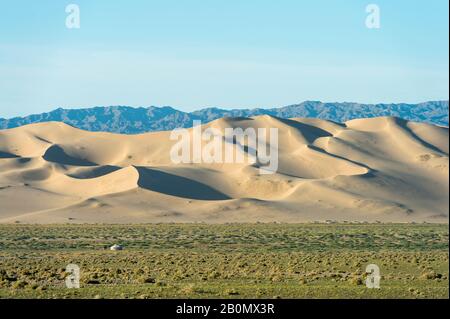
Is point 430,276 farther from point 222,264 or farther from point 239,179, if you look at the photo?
point 239,179

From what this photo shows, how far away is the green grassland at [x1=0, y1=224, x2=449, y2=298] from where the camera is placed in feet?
80.8

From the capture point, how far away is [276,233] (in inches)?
2601

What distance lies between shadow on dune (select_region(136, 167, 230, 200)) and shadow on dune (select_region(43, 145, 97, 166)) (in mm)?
24276

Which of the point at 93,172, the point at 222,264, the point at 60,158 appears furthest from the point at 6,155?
the point at 222,264

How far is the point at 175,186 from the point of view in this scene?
371 feet

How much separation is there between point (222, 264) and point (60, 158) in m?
107

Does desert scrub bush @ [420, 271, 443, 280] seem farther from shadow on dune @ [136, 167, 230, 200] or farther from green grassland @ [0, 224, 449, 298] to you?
shadow on dune @ [136, 167, 230, 200]

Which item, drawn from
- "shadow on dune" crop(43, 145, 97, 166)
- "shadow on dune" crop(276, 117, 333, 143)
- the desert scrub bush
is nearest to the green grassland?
the desert scrub bush

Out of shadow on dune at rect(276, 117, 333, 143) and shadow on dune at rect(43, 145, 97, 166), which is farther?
shadow on dune at rect(276, 117, 333, 143)

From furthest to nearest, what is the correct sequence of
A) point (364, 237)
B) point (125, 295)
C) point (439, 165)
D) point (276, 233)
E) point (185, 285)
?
point (439, 165) → point (276, 233) → point (364, 237) → point (185, 285) → point (125, 295)

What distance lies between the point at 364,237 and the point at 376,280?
1350 inches

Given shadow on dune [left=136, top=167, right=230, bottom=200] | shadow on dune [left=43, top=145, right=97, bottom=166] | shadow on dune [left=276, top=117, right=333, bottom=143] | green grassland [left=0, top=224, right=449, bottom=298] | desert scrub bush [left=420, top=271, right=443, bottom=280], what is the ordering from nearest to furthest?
green grassland [left=0, top=224, right=449, bottom=298] → desert scrub bush [left=420, top=271, right=443, bottom=280] → shadow on dune [left=136, top=167, right=230, bottom=200] → shadow on dune [left=43, top=145, right=97, bottom=166] → shadow on dune [left=276, top=117, right=333, bottom=143]

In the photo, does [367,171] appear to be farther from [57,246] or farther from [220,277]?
[220,277]
